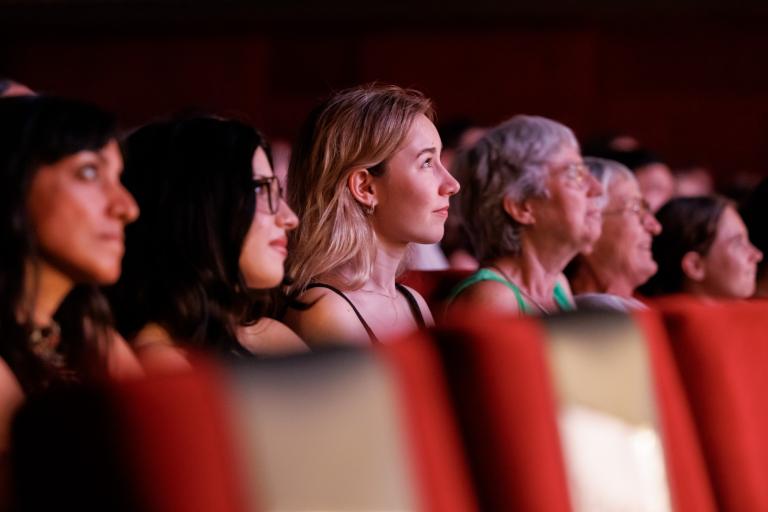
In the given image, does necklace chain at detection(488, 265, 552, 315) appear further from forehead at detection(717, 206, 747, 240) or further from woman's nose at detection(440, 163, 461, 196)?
forehead at detection(717, 206, 747, 240)

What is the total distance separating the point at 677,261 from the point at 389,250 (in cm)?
89

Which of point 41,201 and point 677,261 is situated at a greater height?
point 41,201

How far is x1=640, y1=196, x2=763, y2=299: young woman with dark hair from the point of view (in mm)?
2377

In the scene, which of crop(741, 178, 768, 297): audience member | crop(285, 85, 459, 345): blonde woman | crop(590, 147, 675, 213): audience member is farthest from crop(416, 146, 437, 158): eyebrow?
crop(590, 147, 675, 213): audience member

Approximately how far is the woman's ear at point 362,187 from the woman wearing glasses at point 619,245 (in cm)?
70

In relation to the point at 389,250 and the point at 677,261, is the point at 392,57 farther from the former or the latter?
the point at 389,250

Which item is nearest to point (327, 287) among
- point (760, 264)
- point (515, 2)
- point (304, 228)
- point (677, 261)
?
point (304, 228)

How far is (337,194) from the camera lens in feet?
5.46

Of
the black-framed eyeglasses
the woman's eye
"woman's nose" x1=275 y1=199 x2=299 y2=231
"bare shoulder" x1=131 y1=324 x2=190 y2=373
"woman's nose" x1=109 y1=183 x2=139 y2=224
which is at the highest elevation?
the woman's eye

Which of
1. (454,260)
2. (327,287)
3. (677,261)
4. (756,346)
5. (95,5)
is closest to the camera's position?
(756,346)

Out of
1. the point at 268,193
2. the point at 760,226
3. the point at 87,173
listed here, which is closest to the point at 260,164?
the point at 268,193

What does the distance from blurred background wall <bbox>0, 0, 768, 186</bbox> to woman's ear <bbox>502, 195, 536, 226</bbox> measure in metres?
4.06

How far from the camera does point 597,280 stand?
2.36m

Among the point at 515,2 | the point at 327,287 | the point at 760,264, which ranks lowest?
the point at 760,264
